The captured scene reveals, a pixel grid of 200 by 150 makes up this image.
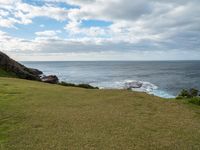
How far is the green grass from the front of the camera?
11266 millimetres

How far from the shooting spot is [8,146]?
35.6 feet

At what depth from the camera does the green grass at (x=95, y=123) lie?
11266mm

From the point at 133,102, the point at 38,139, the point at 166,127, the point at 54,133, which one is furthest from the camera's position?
the point at 133,102

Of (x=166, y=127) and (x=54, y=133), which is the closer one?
(x=54, y=133)

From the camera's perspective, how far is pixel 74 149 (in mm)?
10500

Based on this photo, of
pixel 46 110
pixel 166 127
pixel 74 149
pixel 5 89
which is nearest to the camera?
pixel 74 149

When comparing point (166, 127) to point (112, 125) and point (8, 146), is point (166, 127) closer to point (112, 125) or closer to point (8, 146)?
point (112, 125)

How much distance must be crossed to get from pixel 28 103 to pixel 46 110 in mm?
2452

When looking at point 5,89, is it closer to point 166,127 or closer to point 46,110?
point 46,110

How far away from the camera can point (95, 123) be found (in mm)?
14219

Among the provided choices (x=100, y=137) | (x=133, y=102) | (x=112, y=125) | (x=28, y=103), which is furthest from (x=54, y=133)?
(x=133, y=102)

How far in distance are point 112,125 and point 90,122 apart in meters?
1.29

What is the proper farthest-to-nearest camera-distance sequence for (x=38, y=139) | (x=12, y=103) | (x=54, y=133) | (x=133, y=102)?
1. (x=133, y=102)
2. (x=12, y=103)
3. (x=54, y=133)
4. (x=38, y=139)

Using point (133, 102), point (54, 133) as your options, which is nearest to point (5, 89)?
point (133, 102)
